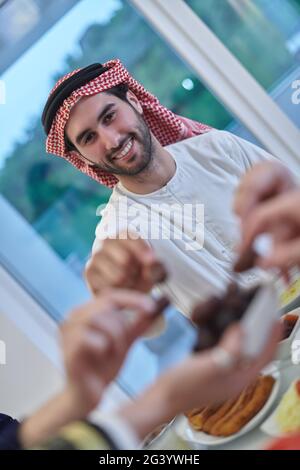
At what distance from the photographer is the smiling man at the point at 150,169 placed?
0.84 meters

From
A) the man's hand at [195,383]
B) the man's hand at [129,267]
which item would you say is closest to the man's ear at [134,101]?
the man's hand at [129,267]

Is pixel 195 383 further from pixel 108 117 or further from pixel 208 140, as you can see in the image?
pixel 208 140

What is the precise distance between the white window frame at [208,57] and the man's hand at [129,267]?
102cm

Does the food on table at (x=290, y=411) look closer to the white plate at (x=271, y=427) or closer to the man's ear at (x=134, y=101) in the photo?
the white plate at (x=271, y=427)

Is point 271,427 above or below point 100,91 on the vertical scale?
below

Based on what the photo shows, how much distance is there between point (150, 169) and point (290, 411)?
0.43m

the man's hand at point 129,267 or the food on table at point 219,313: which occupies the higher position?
the man's hand at point 129,267

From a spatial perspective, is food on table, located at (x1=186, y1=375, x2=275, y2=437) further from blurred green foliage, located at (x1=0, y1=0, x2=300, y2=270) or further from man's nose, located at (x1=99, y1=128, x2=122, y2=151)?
blurred green foliage, located at (x1=0, y1=0, x2=300, y2=270)

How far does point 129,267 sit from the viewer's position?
470 mm

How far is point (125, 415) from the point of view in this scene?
1.43 feet
